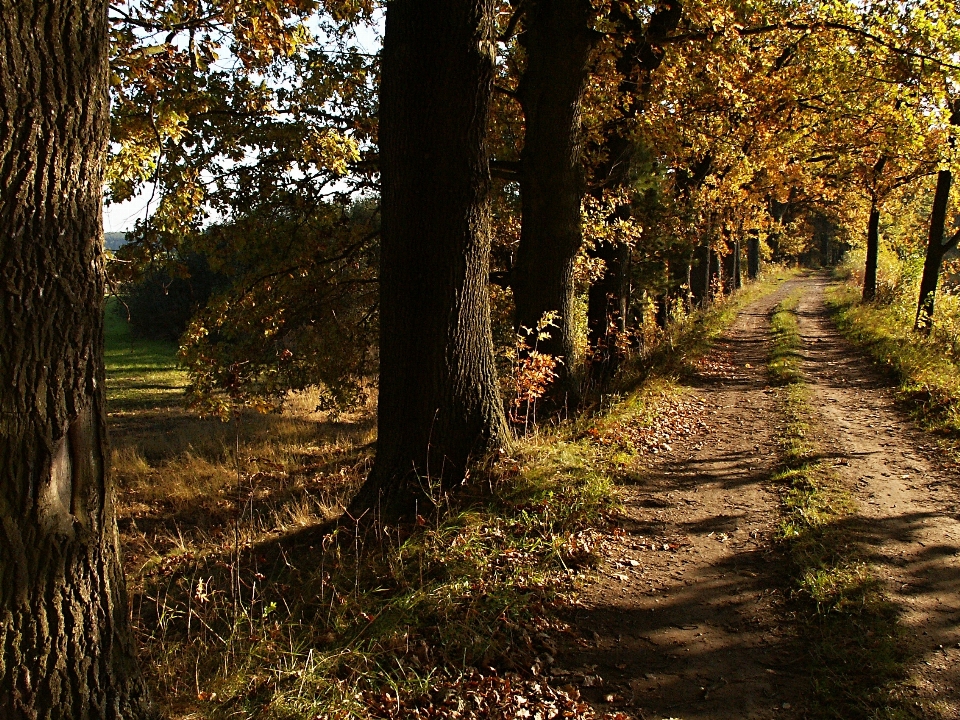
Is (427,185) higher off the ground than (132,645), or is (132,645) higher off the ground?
(427,185)

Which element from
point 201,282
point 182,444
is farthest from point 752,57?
point 201,282

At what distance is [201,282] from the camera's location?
33.5 metres

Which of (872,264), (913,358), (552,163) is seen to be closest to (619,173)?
(552,163)

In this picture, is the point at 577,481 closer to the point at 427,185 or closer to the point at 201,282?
the point at 427,185

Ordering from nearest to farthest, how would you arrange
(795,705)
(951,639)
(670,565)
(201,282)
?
(795,705)
(951,639)
(670,565)
(201,282)

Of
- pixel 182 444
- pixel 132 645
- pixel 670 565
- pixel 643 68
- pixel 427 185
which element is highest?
pixel 643 68

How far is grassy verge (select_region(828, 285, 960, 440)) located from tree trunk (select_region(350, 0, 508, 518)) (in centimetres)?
643

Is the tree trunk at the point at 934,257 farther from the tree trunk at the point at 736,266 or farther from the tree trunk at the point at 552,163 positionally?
the tree trunk at the point at 736,266

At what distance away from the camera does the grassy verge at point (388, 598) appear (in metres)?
3.84

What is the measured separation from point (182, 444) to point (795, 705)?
574 inches

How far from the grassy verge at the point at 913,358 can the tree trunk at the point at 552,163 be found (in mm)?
5056

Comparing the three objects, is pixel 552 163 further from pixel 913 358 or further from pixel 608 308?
pixel 913 358

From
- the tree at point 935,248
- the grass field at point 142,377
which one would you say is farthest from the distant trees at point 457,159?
the grass field at point 142,377

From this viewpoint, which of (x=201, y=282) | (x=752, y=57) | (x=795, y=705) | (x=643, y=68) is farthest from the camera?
(x=201, y=282)
